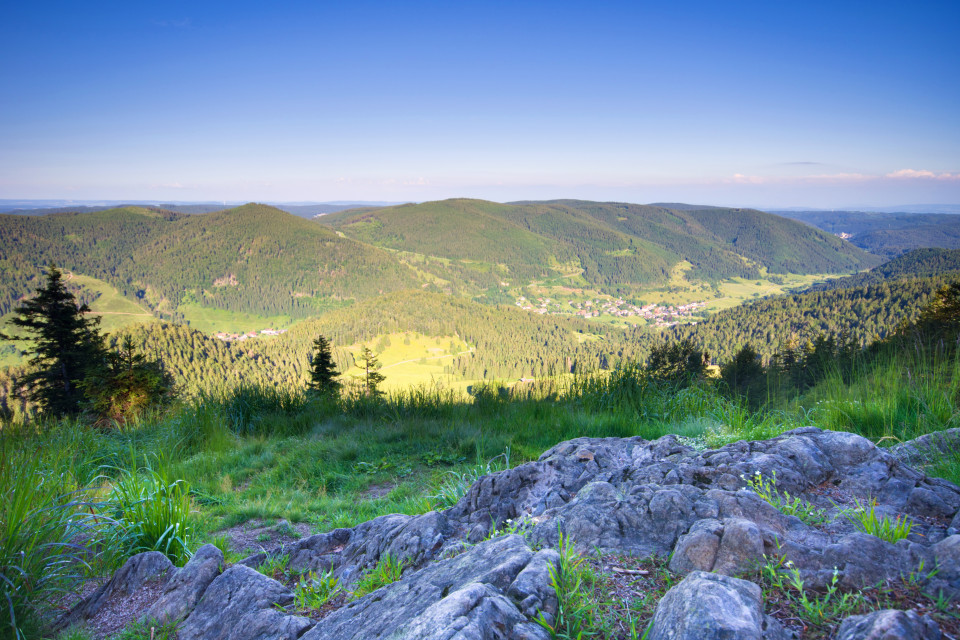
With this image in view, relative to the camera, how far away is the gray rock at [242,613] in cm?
224

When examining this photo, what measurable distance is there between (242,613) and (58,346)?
92.6 ft

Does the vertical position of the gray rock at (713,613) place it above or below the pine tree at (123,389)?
above

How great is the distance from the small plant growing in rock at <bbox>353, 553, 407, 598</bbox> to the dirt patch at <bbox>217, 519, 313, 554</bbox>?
171cm

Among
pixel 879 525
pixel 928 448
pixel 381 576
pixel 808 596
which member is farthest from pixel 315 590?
pixel 928 448

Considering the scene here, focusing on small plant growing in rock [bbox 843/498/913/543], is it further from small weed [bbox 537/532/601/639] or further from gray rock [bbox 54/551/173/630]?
gray rock [bbox 54/551/173/630]

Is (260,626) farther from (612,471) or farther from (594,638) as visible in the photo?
(612,471)

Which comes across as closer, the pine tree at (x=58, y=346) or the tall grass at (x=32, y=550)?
the tall grass at (x=32, y=550)

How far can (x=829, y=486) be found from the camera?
3.09 meters

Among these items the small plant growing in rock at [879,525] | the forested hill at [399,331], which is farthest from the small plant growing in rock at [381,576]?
the forested hill at [399,331]

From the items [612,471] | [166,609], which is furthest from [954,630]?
[166,609]

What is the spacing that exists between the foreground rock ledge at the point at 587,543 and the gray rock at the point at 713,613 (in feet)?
0.04

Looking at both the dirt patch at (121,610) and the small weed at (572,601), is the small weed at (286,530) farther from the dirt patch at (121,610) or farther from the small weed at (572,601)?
the small weed at (572,601)

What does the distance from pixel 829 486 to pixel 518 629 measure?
274 centimetres

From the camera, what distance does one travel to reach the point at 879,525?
91.8 inches
